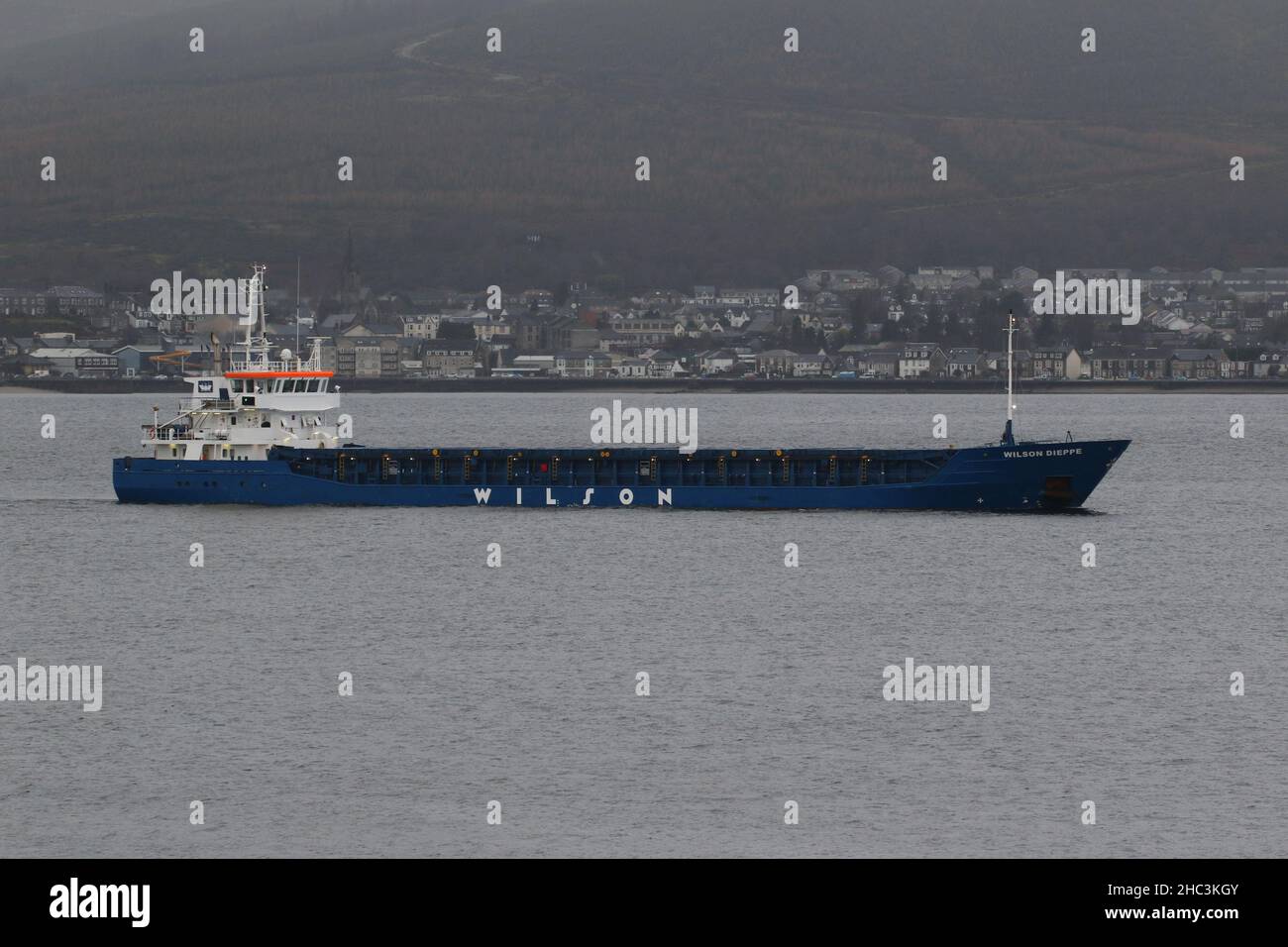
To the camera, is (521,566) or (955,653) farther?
(521,566)

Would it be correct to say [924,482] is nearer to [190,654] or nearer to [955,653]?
[955,653]

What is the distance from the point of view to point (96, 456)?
134625 mm

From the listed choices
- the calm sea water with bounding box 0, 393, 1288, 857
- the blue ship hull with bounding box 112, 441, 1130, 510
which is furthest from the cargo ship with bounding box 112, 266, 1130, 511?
the calm sea water with bounding box 0, 393, 1288, 857

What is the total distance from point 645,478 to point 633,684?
37628mm

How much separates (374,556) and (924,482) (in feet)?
76.3

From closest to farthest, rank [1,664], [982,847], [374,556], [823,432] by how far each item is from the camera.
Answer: [982,847], [1,664], [374,556], [823,432]

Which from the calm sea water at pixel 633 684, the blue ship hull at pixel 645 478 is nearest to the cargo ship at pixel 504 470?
the blue ship hull at pixel 645 478

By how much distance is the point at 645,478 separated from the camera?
81875mm

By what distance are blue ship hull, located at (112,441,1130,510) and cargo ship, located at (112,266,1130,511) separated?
2.2 inches

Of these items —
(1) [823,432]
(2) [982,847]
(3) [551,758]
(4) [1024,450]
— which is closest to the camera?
(2) [982,847]

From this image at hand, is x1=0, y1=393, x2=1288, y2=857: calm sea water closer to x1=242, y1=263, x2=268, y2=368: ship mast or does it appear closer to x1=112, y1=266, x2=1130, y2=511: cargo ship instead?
x1=112, y1=266, x2=1130, y2=511: cargo ship

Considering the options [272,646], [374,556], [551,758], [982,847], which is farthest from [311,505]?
[982,847]

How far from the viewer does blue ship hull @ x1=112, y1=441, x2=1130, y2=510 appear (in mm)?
78000

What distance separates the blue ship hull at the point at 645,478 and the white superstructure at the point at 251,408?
876 mm
